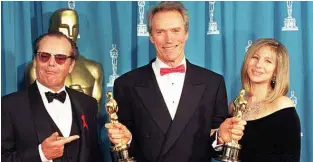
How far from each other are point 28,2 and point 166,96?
119 centimetres

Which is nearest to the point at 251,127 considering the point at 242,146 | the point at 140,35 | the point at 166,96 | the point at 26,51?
the point at 242,146

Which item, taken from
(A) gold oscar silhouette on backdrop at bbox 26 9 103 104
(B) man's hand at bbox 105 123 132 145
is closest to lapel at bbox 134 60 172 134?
(B) man's hand at bbox 105 123 132 145

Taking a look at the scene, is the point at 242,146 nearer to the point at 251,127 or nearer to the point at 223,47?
the point at 251,127

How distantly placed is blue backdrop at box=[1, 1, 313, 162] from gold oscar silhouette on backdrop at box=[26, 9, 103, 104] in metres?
0.23

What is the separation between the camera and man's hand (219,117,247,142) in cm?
171

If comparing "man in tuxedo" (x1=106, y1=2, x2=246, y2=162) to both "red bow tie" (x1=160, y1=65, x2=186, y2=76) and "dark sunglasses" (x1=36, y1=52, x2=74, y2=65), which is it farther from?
"dark sunglasses" (x1=36, y1=52, x2=74, y2=65)

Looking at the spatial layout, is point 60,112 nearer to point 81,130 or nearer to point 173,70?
point 81,130

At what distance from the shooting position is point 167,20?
75.8 inches

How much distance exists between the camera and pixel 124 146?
1.78 meters

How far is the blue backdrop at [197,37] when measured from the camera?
2.62 metres

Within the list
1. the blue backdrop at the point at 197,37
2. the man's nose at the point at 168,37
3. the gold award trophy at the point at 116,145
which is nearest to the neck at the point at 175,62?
the man's nose at the point at 168,37

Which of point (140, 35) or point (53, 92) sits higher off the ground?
point (140, 35)

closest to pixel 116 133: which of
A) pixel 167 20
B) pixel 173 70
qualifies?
pixel 173 70

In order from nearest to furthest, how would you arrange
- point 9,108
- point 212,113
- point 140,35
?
point 9,108
point 212,113
point 140,35
